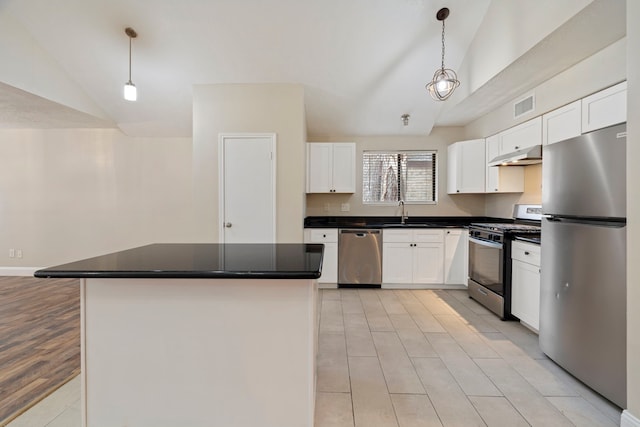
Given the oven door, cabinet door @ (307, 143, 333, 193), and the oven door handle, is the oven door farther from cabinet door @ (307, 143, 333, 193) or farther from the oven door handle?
cabinet door @ (307, 143, 333, 193)

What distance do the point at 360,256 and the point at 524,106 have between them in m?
2.65

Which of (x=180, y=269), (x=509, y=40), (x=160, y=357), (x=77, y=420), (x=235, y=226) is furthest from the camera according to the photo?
(x=235, y=226)

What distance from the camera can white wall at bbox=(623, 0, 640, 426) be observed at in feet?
4.58

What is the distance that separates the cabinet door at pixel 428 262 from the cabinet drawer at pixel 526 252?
1.13 m

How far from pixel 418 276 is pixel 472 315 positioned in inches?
37.4

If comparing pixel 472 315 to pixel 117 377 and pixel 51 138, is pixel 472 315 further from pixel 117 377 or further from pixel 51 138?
pixel 51 138

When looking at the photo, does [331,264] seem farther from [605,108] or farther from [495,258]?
[605,108]

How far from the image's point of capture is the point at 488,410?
1620 millimetres

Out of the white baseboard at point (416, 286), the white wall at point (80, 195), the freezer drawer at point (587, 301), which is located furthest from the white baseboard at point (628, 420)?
the white wall at point (80, 195)

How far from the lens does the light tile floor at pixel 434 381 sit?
156cm

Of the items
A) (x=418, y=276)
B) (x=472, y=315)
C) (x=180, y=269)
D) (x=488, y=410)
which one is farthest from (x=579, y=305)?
(x=180, y=269)

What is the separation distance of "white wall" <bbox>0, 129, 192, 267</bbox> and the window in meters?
2.99

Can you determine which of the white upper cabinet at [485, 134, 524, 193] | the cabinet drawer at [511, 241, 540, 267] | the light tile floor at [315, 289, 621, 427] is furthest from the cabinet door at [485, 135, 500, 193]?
the light tile floor at [315, 289, 621, 427]

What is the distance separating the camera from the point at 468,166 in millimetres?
4043
